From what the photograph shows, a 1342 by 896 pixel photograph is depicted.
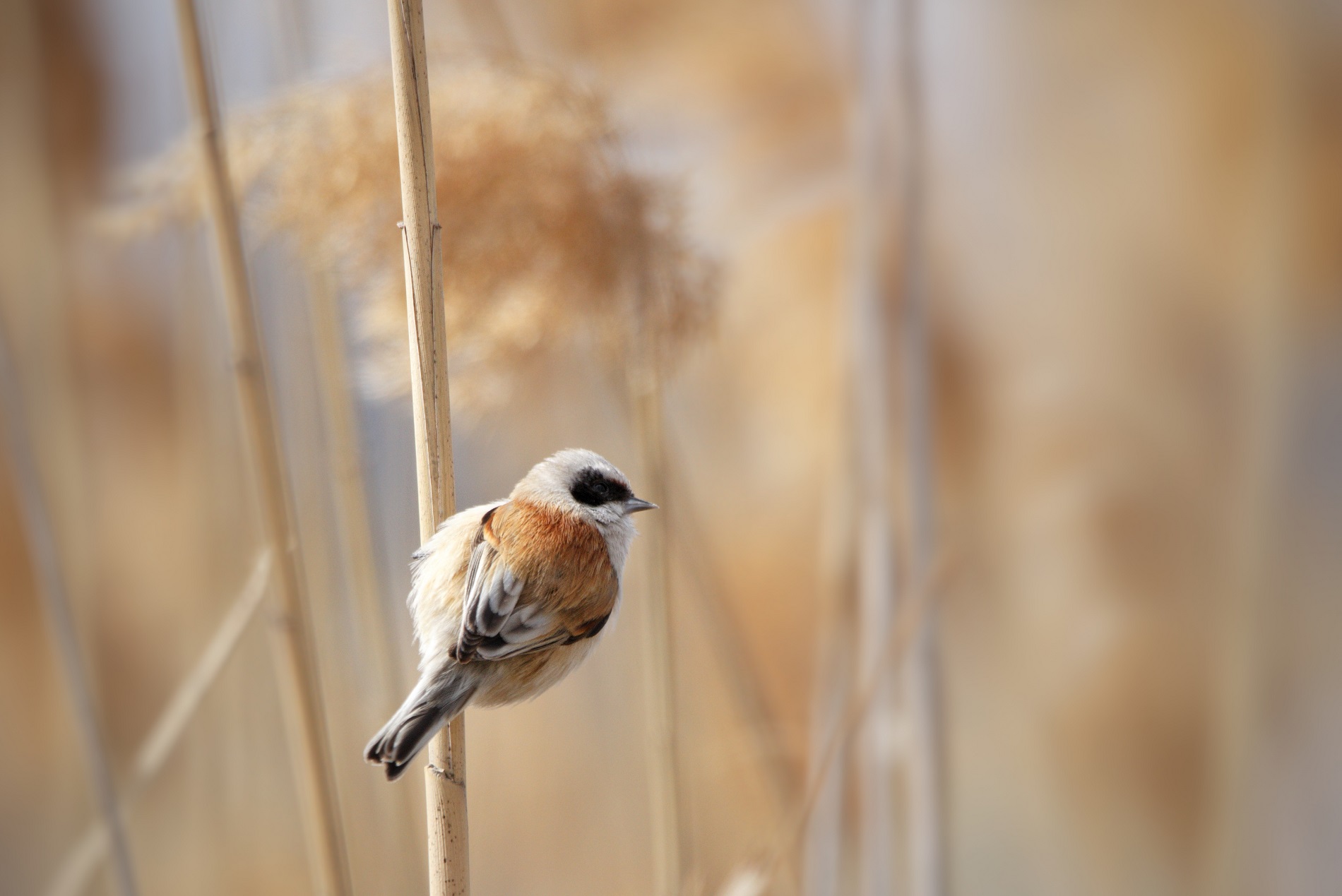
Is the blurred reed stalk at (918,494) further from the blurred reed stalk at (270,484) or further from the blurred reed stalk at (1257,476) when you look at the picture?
the blurred reed stalk at (270,484)

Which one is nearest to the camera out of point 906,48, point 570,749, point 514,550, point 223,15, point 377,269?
point 514,550

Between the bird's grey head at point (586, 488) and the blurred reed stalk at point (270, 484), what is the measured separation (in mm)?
267

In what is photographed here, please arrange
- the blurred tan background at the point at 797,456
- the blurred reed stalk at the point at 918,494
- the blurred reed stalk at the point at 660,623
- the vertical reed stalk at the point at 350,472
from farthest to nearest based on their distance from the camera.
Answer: the blurred tan background at the point at 797,456, the blurred reed stalk at the point at 918,494, the vertical reed stalk at the point at 350,472, the blurred reed stalk at the point at 660,623

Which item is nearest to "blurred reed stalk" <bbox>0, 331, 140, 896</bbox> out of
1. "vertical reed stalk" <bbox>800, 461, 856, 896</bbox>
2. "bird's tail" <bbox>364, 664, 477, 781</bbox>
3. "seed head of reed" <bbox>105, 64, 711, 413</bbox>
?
"seed head of reed" <bbox>105, 64, 711, 413</bbox>

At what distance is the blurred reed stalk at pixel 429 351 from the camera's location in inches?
19.7

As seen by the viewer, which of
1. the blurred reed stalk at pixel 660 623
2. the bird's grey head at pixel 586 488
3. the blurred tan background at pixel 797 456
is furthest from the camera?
the blurred tan background at pixel 797 456

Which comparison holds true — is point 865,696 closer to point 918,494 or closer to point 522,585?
point 918,494

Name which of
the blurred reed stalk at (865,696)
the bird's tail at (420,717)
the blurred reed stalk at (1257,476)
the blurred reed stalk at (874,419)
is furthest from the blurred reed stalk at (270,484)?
the blurred reed stalk at (1257,476)

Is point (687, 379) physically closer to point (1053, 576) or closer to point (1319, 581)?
point (1053, 576)

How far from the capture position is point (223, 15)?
1408 mm

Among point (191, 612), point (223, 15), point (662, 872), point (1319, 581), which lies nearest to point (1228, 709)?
point (1319, 581)

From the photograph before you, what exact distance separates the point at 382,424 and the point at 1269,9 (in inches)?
64.4

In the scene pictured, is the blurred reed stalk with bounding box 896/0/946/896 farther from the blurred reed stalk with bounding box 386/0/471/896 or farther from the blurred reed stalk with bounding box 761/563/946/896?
the blurred reed stalk with bounding box 386/0/471/896

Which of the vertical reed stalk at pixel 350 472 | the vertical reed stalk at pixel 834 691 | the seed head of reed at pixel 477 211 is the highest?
the seed head of reed at pixel 477 211
